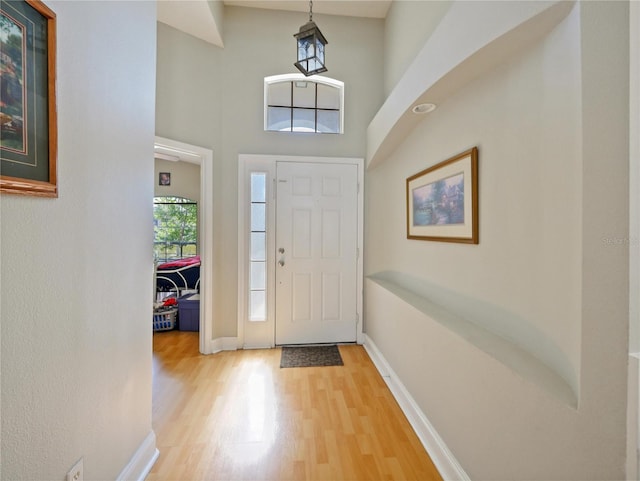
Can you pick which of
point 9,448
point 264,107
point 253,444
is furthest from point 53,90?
point 264,107

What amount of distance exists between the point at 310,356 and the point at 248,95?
2928 millimetres

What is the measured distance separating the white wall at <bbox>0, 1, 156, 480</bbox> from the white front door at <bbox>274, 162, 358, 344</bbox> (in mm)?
1658

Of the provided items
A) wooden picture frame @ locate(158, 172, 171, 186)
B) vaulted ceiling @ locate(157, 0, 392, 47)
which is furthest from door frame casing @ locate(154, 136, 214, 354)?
wooden picture frame @ locate(158, 172, 171, 186)

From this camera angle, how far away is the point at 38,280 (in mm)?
891

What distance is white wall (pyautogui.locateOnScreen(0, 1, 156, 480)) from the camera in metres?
0.84

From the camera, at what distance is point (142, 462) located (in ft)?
4.85

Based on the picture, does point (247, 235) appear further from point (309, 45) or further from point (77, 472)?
point (77, 472)

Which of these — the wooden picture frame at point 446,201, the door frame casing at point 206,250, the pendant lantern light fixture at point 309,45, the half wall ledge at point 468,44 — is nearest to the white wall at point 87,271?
the pendant lantern light fixture at point 309,45

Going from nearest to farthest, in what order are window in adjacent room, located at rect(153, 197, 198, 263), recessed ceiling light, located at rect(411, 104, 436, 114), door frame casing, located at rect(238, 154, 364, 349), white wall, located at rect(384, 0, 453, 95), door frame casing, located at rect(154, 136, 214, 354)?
recessed ceiling light, located at rect(411, 104, 436, 114)
white wall, located at rect(384, 0, 453, 95)
door frame casing, located at rect(154, 136, 214, 354)
door frame casing, located at rect(238, 154, 364, 349)
window in adjacent room, located at rect(153, 197, 198, 263)

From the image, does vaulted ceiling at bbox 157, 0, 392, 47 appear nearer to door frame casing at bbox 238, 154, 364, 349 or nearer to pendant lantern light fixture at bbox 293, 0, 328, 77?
pendant lantern light fixture at bbox 293, 0, 328, 77

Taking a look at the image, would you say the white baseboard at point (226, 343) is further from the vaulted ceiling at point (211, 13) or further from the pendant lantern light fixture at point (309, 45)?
the vaulted ceiling at point (211, 13)

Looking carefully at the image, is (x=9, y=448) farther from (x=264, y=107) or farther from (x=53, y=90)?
(x=264, y=107)

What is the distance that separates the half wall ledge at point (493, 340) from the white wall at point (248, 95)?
1.88 meters

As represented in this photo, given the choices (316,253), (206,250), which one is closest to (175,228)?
(206,250)
